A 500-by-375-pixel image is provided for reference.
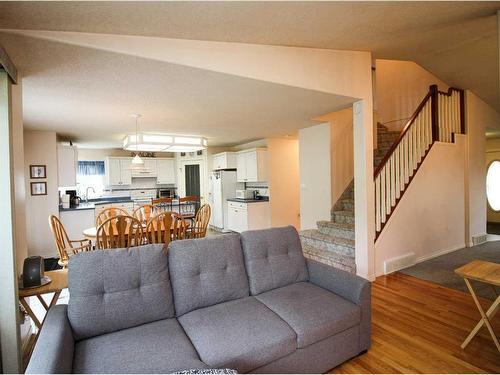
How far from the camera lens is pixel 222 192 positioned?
6973 millimetres

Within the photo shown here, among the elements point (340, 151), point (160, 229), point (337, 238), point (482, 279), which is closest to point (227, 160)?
point (340, 151)

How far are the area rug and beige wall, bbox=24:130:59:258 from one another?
19.8 ft

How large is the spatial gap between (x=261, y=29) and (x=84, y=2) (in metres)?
1.27

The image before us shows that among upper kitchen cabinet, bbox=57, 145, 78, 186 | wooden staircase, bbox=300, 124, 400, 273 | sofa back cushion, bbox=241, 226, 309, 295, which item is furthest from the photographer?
upper kitchen cabinet, bbox=57, 145, 78, 186

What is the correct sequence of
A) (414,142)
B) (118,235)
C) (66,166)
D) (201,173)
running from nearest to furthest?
(118,235)
(414,142)
(66,166)
(201,173)

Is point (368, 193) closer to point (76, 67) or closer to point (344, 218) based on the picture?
point (344, 218)

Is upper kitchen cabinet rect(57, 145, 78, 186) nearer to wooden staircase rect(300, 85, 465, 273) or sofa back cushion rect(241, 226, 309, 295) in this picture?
sofa back cushion rect(241, 226, 309, 295)

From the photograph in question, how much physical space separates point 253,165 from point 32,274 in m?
4.81

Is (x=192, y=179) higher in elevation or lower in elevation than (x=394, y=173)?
higher

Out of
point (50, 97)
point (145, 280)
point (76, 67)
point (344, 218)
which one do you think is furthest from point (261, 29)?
point (344, 218)

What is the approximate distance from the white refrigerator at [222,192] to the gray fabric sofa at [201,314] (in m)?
4.77

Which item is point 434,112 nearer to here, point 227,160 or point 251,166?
point 251,166

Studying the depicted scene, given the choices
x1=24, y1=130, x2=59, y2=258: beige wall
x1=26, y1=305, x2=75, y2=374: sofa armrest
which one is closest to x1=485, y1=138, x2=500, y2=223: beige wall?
x1=26, y1=305, x2=75, y2=374: sofa armrest

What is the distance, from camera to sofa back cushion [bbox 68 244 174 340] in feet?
5.21
